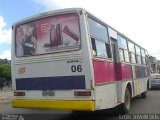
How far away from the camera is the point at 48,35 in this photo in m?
9.59

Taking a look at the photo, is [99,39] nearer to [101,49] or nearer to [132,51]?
[101,49]

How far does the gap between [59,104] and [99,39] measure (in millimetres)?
2306

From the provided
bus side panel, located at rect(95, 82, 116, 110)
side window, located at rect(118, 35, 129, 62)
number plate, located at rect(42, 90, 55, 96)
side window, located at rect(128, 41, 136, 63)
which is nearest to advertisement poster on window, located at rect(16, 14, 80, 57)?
number plate, located at rect(42, 90, 55, 96)

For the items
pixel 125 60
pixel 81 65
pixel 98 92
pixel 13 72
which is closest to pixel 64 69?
pixel 81 65

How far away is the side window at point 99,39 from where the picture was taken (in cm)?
936

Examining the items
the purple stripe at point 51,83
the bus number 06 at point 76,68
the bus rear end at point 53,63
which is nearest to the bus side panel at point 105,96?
the bus rear end at point 53,63

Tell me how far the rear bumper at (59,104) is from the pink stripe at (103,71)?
2.48ft

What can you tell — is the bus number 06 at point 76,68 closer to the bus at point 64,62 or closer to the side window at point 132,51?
the bus at point 64,62

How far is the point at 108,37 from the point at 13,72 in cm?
325

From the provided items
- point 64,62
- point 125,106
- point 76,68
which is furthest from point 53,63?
point 125,106

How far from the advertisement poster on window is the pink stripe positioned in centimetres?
80

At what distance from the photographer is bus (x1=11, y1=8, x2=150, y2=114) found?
29.1 feet

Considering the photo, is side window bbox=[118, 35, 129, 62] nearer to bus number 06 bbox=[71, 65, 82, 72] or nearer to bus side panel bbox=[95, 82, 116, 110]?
bus side panel bbox=[95, 82, 116, 110]

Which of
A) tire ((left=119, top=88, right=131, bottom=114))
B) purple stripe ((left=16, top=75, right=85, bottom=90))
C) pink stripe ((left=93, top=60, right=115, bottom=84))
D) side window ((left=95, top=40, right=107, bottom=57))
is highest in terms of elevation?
side window ((left=95, top=40, right=107, bottom=57))
